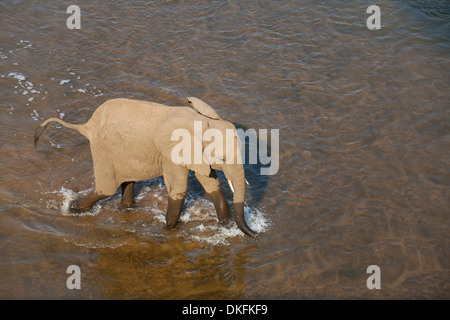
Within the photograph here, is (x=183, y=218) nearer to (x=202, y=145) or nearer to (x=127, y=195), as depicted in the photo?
(x=127, y=195)

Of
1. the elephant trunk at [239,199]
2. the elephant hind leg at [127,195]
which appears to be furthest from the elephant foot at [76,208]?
the elephant trunk at [239,199]

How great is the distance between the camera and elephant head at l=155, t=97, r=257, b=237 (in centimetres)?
673

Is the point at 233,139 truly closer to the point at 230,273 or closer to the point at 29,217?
the point at 230,273

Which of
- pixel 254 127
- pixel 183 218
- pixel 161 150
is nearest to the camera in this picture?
pixel 161 150

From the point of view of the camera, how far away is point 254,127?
10188 millimetres

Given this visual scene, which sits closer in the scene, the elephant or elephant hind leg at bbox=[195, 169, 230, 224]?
the elephant

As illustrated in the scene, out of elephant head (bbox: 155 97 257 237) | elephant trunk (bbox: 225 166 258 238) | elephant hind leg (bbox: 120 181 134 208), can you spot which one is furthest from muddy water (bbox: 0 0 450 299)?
elephant head (bbox: 155 97 257 237)

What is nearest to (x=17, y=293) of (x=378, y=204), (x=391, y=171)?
(x=378, y=204)

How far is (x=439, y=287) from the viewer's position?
6.85m

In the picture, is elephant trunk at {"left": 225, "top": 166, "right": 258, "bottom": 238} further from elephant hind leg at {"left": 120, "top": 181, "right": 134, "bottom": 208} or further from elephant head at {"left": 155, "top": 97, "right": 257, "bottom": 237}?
elephant hind leg at {"left": 120, "top": 181, "right": 134, "bottom": 208}

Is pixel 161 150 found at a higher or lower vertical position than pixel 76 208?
higher

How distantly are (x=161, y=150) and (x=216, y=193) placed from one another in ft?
3.81

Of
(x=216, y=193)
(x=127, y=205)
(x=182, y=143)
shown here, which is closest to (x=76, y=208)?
(x=127, y=205)

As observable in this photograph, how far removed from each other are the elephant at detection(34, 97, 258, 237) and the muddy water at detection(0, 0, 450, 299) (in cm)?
69
